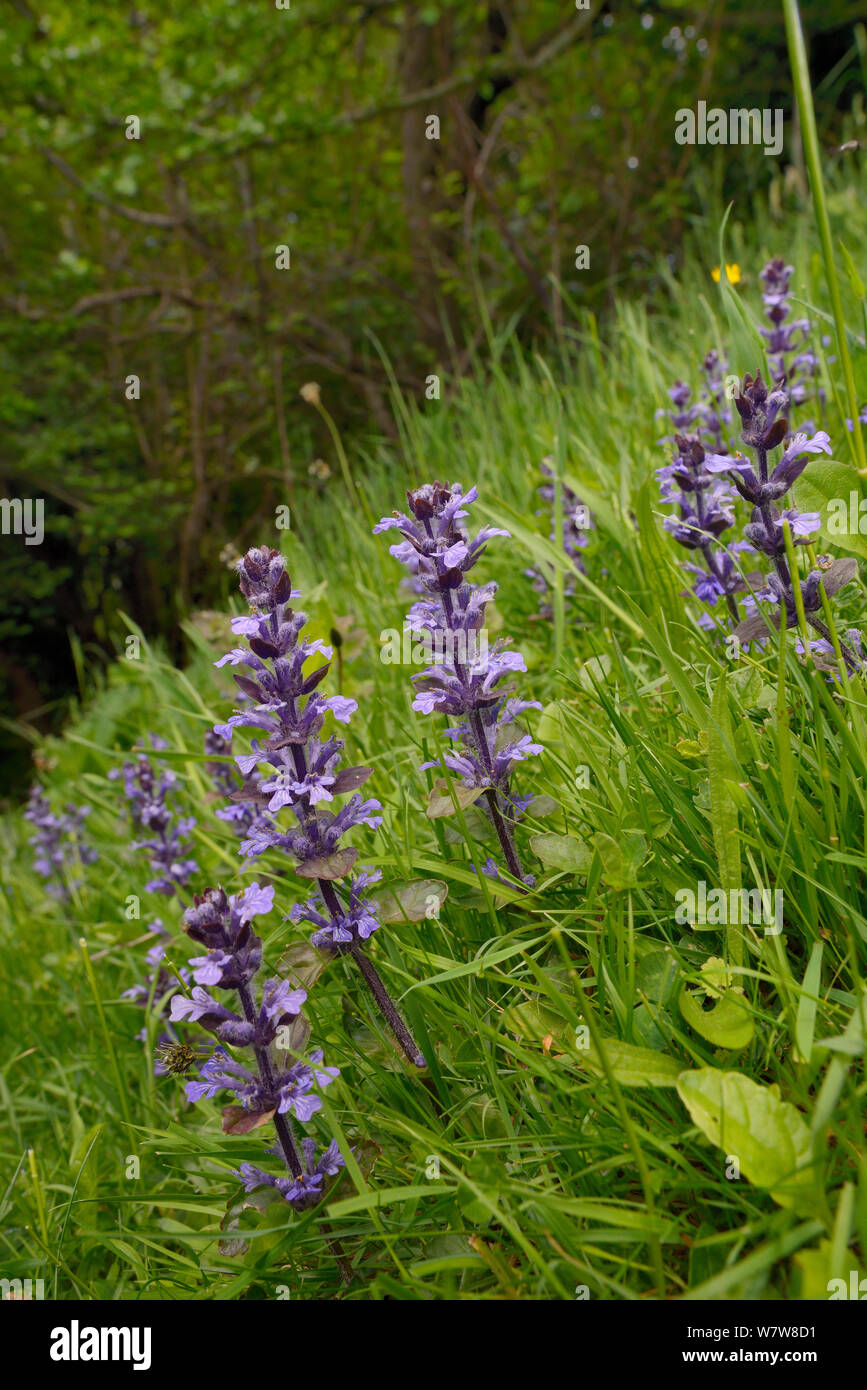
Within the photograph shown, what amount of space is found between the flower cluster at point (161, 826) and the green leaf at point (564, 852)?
1.48 meters

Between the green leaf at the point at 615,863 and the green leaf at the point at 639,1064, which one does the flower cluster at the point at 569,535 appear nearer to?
the green leaf at the point at 615,863

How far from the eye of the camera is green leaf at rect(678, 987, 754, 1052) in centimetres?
125

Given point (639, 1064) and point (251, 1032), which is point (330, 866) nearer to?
point (251, 1032)

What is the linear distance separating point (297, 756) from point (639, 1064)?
0.70 m

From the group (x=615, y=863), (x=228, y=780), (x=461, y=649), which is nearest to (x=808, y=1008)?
(x=615, y=863)

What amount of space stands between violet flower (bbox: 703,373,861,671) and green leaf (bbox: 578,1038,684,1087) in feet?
2.50

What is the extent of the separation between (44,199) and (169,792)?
488 inches

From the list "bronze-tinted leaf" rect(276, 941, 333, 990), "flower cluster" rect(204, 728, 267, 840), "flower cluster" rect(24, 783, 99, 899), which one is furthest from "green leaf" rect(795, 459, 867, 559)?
"flower cluster" rect(24, 783, 99, 899)

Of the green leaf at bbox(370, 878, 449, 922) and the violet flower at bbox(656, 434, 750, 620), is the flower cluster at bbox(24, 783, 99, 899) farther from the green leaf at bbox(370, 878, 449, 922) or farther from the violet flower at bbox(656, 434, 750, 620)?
the violet flower at bbox(656, 434, 750, 620)

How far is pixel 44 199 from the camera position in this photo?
12219 millimetres

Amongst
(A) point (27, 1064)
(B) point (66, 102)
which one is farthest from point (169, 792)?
(B) point (66, 102)

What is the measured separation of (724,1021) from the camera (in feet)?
4.18
